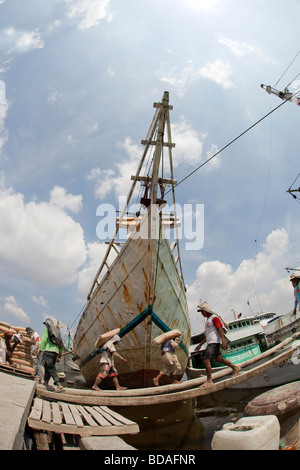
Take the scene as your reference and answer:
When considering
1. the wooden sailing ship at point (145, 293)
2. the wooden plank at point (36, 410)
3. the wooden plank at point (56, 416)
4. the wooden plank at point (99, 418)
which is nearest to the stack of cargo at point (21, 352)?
the wooden sailing ship at point (145, 293)

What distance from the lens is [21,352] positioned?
351 inches

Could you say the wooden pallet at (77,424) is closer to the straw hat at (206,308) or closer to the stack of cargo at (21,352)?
the straw hat at (206,308)

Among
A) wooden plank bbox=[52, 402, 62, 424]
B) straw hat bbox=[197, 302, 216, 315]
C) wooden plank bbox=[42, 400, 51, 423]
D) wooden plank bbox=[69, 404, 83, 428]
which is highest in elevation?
straw hat bbox=[197, 302, 216, 315]

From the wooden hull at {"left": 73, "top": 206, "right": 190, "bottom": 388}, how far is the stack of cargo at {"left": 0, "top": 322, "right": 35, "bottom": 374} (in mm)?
2805

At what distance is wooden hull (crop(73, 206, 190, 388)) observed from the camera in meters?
6.88

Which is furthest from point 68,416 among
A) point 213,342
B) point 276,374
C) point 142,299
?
point 276,374

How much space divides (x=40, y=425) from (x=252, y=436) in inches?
97.2

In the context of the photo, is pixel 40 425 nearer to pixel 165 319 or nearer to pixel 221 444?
pixel 221 444

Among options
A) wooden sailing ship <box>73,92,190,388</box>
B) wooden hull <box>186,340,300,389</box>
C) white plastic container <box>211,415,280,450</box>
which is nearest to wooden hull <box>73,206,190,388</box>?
wooden sailing ship <box>73,92,190,388</box>

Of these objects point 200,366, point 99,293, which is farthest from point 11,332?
point 200,366

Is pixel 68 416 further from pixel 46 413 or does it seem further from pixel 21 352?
pixel 21 352

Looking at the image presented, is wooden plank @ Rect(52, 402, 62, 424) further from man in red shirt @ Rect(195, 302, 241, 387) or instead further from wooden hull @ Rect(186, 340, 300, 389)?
wooden hull @ Rect(186, 340, 300, 389)

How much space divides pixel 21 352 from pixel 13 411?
7175mm

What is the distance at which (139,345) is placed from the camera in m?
6.91
